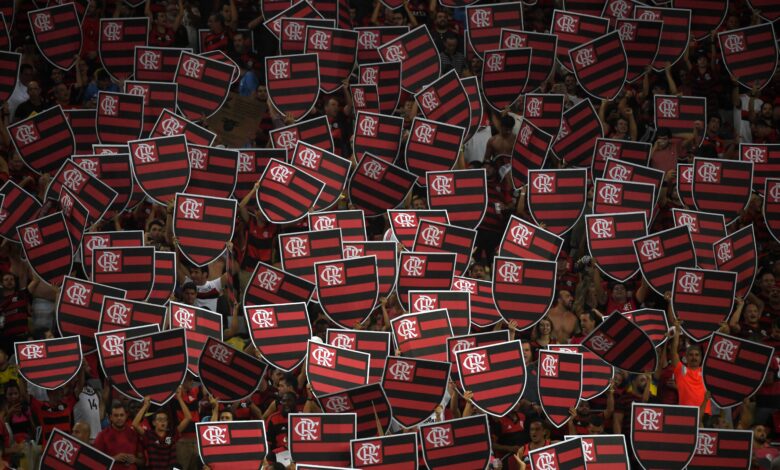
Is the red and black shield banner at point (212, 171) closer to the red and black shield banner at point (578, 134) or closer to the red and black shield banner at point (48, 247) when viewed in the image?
the red and black shield banner at point (48, 247)

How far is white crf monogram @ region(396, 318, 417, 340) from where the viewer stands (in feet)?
48.7

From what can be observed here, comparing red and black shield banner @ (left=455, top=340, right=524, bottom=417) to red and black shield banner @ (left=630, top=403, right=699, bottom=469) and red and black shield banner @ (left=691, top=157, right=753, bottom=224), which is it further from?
red and black shield banner @ (left=691, top=157, right=753, bottom=224)

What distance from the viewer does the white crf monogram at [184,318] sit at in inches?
587

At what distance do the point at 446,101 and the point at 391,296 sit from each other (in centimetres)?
280

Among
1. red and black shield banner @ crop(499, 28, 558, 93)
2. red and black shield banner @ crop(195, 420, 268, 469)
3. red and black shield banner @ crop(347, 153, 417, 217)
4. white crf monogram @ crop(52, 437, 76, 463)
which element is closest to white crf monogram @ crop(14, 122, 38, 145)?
red and black shield banner @ crop(347, 153, 417, 217)

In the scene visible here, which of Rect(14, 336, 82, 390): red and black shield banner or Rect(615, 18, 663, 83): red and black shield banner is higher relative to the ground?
Rect(615, 18, 663, 83): red and black shield banner

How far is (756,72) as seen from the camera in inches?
725

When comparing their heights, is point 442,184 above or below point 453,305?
above

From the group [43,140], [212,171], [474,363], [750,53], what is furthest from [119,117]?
[750,53]

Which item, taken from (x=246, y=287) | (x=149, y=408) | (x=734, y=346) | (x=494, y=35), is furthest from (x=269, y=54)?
(x=734, y=346)

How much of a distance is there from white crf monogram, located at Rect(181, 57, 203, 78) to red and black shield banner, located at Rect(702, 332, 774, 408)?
21.9ft

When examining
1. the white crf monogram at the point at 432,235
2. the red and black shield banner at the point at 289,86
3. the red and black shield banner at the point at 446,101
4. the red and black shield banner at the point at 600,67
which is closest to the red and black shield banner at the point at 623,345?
the white crf monogram at the point at 432,235

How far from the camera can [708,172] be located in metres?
17.0

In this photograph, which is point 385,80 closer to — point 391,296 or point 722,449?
point 391,296
